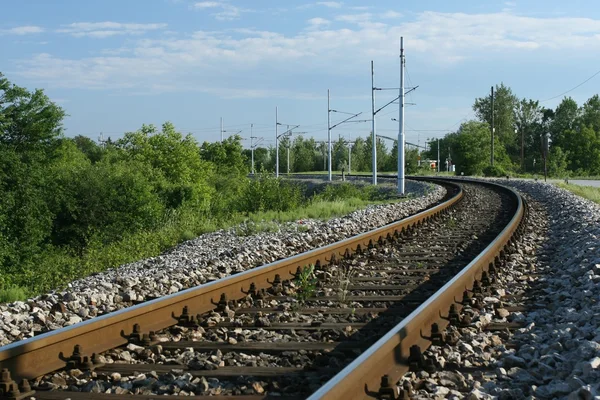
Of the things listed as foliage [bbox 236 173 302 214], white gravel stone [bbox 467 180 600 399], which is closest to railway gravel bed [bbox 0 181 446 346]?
white gravel stone [bbox 467 180 600 399]

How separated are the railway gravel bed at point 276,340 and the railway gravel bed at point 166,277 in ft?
3.51

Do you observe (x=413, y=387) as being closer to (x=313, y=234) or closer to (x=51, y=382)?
(x=51, y=382)

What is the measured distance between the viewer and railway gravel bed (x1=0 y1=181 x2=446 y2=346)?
635 cm

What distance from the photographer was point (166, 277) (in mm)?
8383

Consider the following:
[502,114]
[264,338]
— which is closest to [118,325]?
[264,338]

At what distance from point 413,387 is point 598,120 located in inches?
5432

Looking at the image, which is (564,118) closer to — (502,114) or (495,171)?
(502,114)

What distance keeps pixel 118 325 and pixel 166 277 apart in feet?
9.10

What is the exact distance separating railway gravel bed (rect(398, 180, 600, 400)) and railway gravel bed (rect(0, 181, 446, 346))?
10.6 feet

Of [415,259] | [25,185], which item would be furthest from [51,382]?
[25,185]

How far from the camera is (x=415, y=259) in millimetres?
10266

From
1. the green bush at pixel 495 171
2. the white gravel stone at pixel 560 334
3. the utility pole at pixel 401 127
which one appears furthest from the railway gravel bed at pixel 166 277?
the green bush at pixel 495 171

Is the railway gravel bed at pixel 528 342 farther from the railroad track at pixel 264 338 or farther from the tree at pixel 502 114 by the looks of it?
the tree at pixel 502 114

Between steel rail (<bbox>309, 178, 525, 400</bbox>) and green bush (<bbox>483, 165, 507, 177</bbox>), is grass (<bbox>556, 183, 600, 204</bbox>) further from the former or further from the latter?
green bush (<bbox>483, 165, 507, 177</bbox>)
